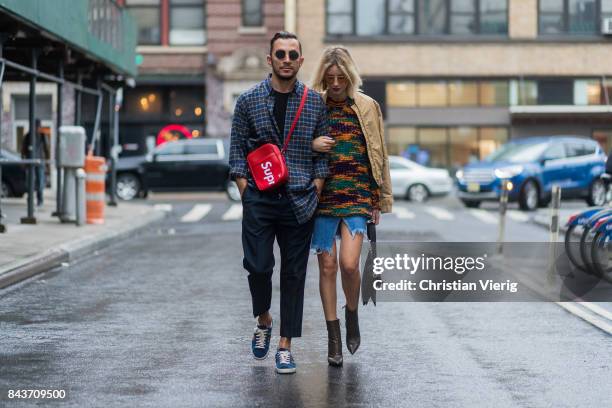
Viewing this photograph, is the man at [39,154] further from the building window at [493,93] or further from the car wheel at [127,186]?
the building window at [493,93]

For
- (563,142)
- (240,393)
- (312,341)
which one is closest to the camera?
(240,393)

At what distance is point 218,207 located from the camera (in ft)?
102

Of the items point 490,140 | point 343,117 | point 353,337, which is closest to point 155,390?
point 353,337

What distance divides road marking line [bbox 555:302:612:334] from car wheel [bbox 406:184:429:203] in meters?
23.6

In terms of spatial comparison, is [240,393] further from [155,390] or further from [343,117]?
[343,117]

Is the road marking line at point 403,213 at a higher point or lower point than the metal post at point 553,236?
lower

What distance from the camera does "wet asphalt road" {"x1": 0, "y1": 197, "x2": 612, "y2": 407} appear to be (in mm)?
6926

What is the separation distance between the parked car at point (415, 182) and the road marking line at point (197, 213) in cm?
589

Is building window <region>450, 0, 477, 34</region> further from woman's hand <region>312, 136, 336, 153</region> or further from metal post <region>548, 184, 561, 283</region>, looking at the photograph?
woman's hand <region>312, 136, 336, 153</region>

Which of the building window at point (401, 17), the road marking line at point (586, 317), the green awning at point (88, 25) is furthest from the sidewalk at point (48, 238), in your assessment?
the building window at point (401, 17)

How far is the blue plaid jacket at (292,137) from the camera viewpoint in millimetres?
7453

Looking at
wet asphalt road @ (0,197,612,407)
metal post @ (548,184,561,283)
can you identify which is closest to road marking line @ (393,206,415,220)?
metal post @ (548,184,561,283)

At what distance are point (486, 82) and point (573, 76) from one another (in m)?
3.34

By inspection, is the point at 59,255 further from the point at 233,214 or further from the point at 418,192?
the point at 418,192
